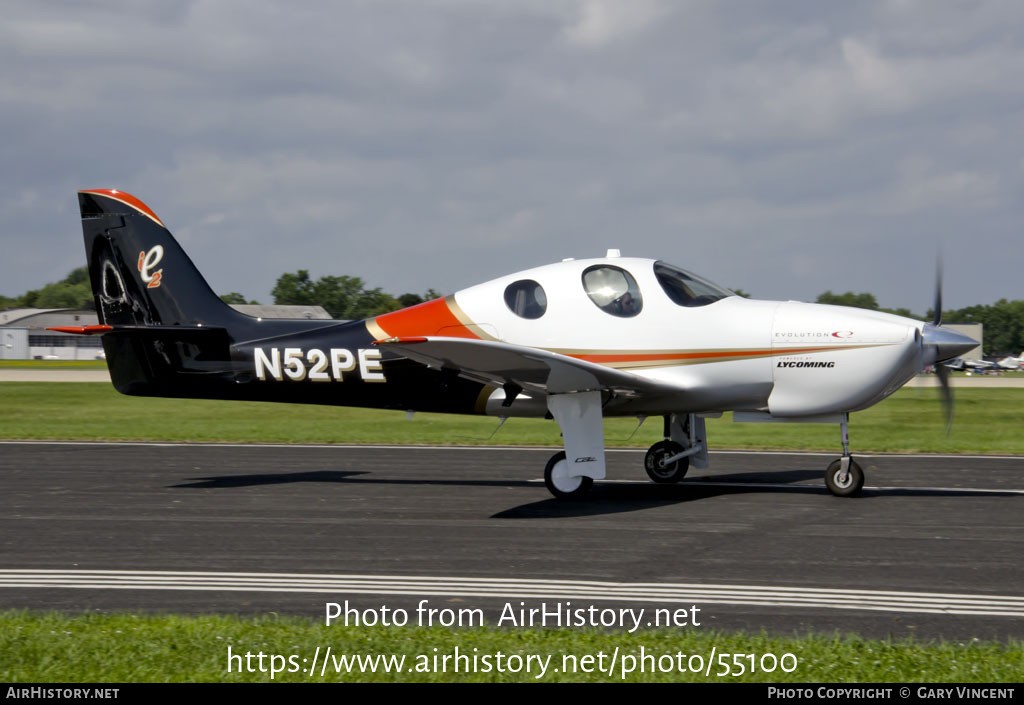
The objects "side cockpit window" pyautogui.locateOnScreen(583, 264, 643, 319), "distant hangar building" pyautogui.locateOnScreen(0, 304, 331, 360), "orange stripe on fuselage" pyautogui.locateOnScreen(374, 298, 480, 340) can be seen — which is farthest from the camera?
"distant hangar building" pyautogui.locateOnScreen(0, 304, 331, 360)

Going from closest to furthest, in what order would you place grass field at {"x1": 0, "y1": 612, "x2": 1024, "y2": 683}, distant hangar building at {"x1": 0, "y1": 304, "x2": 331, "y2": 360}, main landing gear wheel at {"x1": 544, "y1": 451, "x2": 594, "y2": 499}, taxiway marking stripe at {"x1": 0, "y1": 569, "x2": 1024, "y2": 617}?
grass field at {"x1": 0, "y1": 612, "x2": 1024, "y2": 683} < taxiway marking stripe at {"x1": 0, "y1": 569, "x2": 1024, "y2": 617} < main landing gear wheel at {"x1": 544, "y1": 451, "x2": 594, "y2": 499} < distant hangar building at {"x1": 0, "y1": 304, "x2": 331, "y2": 360}

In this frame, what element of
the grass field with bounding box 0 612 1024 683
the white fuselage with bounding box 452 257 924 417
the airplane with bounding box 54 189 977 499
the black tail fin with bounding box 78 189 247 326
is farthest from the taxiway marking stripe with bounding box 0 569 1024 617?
the black tail fin with bounding box 78 189 247 326

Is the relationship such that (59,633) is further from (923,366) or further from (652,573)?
(923,366)

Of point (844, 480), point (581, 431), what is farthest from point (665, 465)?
point (844, 480)

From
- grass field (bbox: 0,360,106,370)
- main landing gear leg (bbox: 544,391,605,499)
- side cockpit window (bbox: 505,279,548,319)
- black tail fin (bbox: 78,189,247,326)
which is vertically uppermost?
black tail fin (bbox: 78,189,247,326)

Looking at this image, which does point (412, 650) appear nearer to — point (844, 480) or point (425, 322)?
point (844, 480)

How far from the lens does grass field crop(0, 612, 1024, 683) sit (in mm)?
4789

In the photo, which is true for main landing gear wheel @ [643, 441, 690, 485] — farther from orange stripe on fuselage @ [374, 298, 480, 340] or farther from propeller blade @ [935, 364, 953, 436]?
propeller blade @ [935, 364, 953, 436]

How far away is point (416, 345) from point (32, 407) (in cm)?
2802

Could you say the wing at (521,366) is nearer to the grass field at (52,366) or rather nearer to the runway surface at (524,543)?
the runway surface at (524,543)

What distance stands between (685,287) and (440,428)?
12.2m

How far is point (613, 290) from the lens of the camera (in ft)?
38.8

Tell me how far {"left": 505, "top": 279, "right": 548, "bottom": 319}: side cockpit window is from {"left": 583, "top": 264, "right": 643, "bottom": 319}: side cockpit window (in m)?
0.59
